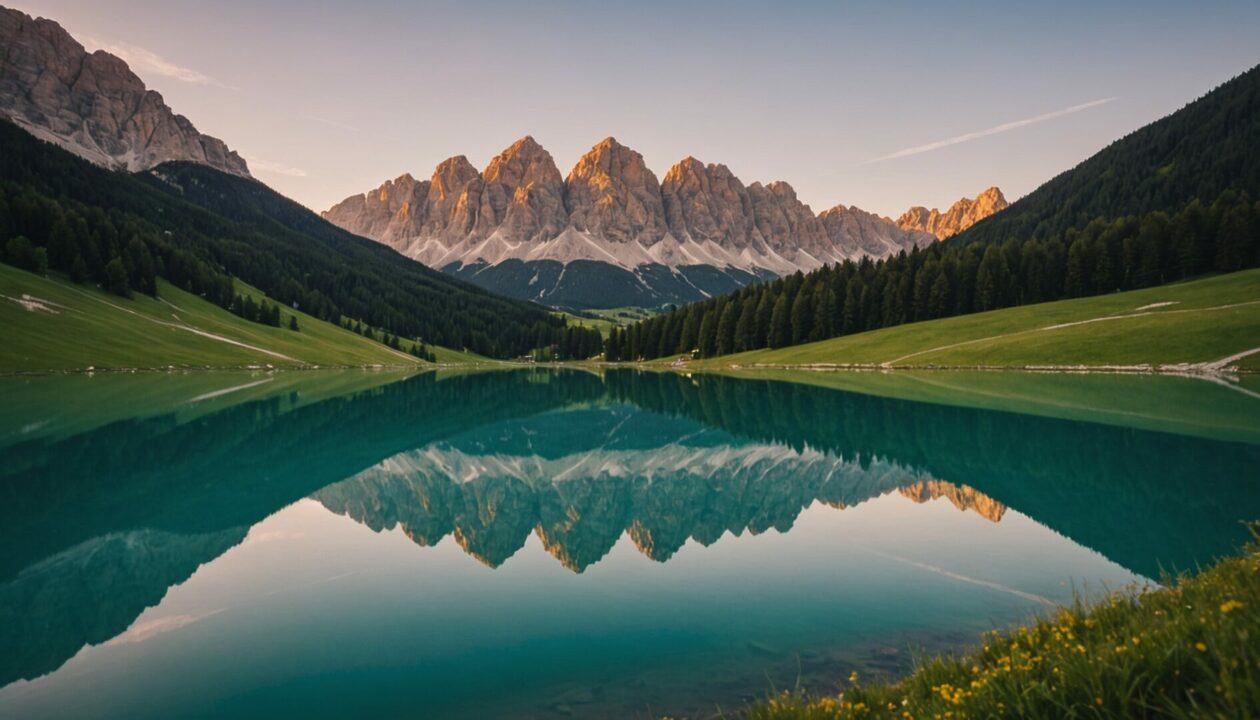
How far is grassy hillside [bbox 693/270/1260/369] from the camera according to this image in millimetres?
64000

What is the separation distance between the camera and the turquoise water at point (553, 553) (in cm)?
1049

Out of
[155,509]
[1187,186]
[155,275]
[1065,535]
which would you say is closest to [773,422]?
[1065,535]

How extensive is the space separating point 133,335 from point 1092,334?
127 m

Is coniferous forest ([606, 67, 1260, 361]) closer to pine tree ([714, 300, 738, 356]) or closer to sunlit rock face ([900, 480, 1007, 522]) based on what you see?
pine tree ([714, 300, 738, 356])

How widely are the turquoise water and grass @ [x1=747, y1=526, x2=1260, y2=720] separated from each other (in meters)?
2.27

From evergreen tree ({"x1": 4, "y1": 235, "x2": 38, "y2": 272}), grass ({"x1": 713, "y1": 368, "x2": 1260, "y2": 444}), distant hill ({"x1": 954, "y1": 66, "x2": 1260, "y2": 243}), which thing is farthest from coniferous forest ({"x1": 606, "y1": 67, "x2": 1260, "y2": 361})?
evergreen tree ({"x1": 4, "y1": 235, "x2": 38, "y2": 272})

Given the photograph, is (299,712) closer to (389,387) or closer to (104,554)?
(104,554)

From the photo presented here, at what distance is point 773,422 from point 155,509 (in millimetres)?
33842

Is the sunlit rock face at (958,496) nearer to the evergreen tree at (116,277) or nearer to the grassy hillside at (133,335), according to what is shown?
the grassy hillside at (133,335)

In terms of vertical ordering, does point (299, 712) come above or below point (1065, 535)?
below

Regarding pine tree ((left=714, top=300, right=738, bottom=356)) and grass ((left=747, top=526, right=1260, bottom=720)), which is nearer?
grass ((left=747, top=526, right=1260, bottom=720))

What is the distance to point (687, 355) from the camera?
5728 inches

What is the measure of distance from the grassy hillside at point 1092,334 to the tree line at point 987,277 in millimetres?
10340

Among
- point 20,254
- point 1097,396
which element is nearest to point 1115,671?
point 1097,396
